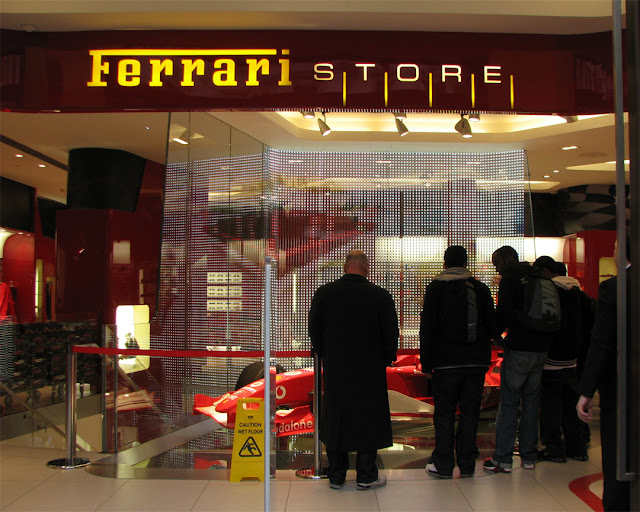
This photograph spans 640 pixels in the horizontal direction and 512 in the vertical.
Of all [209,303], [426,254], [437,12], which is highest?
[437,12]

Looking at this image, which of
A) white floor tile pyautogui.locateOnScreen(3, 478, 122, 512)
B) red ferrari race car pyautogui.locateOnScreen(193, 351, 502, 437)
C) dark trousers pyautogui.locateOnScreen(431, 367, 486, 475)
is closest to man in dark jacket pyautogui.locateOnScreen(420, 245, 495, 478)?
dark trousers pyautogui.locateOnScreen(431, 367, 486, 475)

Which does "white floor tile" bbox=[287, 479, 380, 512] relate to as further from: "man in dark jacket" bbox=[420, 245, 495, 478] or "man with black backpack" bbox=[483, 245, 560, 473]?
"man with black backpack" bbox=[483, 245, 560, 473]

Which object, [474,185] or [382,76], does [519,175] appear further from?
[382,76]

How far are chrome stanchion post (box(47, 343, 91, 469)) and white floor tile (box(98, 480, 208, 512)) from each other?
650 millimetres

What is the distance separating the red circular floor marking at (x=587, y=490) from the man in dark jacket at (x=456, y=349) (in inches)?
26.3

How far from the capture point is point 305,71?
4.61m

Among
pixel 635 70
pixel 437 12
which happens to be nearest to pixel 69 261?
pixel 437 12

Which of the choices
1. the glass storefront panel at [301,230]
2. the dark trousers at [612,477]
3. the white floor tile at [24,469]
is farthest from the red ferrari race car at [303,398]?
the dark trousers at [612,477]

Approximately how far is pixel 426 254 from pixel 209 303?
212 centimetres

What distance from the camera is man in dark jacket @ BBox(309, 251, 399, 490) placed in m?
3.94

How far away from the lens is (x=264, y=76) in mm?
4602

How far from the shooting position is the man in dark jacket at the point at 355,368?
3.94m

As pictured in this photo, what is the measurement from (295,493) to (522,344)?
1806 mm

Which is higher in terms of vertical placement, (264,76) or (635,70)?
(264,76)
